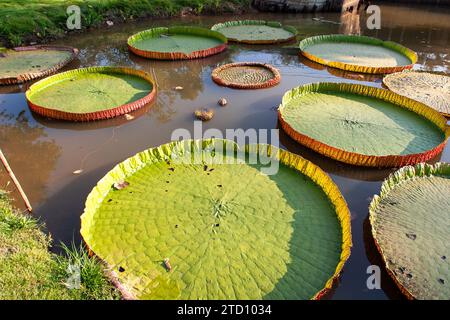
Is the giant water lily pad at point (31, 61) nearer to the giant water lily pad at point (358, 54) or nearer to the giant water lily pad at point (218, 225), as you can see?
the giant water lily pad at point (218, 225)

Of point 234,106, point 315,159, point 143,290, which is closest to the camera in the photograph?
point 143,290

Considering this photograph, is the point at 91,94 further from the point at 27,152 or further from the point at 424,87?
the point at 424,87

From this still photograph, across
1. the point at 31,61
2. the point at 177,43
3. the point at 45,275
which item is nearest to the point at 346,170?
the point at 45,275

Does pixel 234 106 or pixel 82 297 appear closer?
pixel 82 297

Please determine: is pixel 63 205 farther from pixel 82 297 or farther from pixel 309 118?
pixel 309 118

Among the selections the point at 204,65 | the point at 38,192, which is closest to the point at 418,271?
the point at 38,192

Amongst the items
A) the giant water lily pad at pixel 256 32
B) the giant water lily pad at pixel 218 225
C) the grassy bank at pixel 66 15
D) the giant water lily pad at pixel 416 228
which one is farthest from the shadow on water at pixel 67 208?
the giant water lily pad at pixel 256 32
